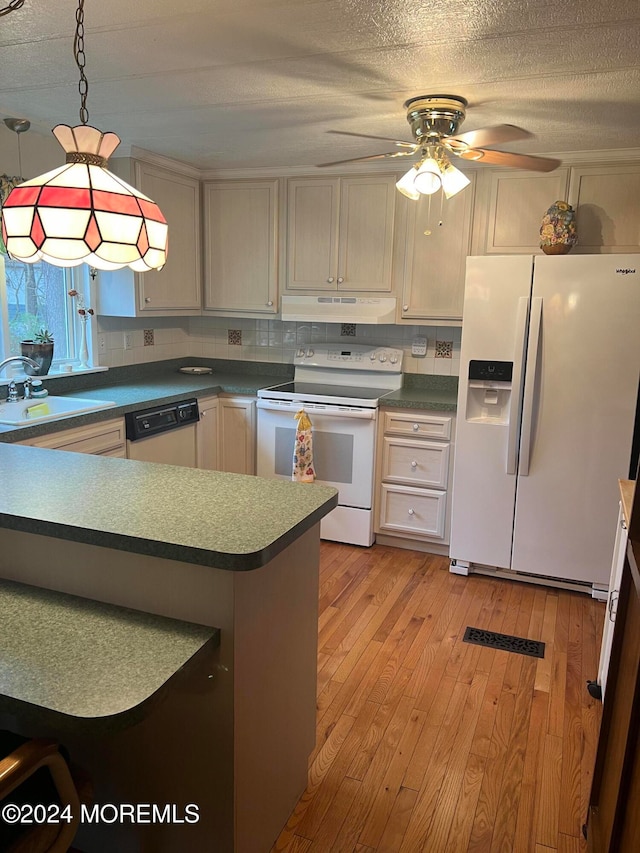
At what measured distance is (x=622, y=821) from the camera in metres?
1.32

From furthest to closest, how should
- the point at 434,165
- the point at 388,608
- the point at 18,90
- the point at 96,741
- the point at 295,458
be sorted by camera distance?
the point at 295,458, the point at 388,608, the point at 18,90, the point at 434,165, the point at 96,741

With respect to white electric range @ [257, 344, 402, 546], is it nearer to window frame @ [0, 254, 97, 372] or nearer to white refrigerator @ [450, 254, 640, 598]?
white refrigerator @ [450, 254, 640, 598]

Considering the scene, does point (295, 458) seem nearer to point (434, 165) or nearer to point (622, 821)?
point (434, 165)

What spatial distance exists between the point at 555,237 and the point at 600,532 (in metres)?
1.56

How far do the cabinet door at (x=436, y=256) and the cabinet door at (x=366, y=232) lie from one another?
0.12 m

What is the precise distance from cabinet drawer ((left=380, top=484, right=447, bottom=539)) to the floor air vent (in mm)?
879

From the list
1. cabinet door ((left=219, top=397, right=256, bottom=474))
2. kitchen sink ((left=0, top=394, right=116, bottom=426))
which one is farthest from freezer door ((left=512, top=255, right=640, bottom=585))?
kitchen sink ((left=0, top=394, right=116, bottom=426))

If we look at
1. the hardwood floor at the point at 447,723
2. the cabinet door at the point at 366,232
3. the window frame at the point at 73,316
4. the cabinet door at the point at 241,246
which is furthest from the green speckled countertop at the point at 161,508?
the cabinet door at the point at 241,246

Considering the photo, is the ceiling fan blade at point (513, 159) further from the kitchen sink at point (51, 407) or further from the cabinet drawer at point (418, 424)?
the kitchen sink at point (51, 407)

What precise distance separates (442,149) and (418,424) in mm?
1560

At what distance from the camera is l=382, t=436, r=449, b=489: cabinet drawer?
3.69m

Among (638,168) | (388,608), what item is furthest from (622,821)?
(638,168)

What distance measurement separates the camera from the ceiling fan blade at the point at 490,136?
2.18 meters

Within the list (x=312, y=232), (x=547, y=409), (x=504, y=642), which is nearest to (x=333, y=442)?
(x=547, y=409)
